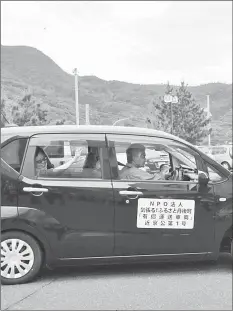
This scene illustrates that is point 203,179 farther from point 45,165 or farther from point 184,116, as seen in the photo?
point 184,116

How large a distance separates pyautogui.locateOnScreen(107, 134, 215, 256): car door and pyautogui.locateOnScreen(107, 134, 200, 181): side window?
0.05ft

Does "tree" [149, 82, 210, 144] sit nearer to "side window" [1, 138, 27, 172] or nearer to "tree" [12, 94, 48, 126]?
"tree" [12, 94, 48, 126]

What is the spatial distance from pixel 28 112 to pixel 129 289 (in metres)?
38.7

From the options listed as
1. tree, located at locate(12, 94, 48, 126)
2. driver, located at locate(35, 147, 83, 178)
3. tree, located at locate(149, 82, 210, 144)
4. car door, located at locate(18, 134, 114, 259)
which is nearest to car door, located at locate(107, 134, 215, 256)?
car door, located at locate(18, 134, 114, 259)

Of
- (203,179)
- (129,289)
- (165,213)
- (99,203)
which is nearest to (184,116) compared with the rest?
(203,179)

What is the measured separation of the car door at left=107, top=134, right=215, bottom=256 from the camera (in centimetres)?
468

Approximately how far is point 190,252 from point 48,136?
5.91ft

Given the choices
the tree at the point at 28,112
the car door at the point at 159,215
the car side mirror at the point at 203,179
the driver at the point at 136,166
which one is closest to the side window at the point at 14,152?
the car door at the point at 159,215

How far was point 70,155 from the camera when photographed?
482cm

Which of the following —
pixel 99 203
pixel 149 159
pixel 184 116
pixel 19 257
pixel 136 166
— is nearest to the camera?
pixel 19 257

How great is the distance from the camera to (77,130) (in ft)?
15.8

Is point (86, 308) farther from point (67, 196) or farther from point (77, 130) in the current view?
point (77, 130)

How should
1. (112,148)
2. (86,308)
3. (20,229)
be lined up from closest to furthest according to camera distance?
(86,308) → (20,229) → (112,148)

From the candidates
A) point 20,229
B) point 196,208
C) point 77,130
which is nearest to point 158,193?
point 196,208
